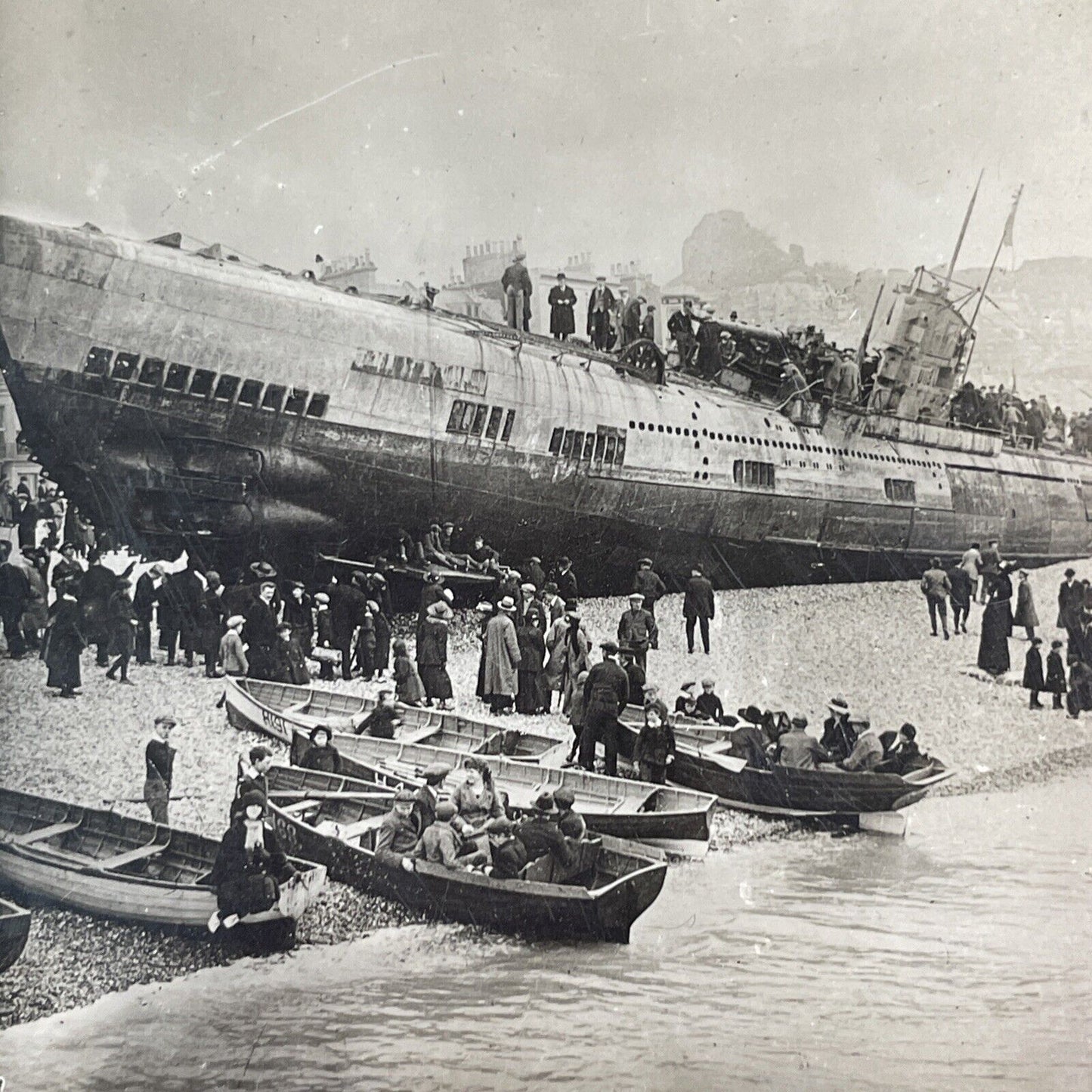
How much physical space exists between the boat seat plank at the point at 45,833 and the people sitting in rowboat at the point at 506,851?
165 cm

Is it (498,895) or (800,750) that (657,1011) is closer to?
(498,895)

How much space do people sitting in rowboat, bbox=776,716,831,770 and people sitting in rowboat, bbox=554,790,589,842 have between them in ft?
2.87

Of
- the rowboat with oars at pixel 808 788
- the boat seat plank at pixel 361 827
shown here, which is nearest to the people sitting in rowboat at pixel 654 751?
the rowboat with oars at pixel 808 788

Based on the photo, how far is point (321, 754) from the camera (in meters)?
3.70

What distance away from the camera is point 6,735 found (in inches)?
145

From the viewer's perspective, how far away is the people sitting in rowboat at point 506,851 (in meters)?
3.41

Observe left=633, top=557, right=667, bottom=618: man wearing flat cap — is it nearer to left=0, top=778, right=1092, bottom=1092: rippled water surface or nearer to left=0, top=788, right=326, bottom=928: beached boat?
left=0, top=778, right=1092, bottom=1092: rippled water surface

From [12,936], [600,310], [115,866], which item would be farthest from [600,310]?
[12,936]

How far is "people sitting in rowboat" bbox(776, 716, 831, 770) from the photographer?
3732 millimetres

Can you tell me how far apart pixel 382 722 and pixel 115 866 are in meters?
1.11

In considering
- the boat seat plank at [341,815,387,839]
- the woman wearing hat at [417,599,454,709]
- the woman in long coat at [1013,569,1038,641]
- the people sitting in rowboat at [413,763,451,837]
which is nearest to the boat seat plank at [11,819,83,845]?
the boat seat plank at [341,815,387,839]

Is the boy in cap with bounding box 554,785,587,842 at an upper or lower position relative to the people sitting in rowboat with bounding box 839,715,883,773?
lower

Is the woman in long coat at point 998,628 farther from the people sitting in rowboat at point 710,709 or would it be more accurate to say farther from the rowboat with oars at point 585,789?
the rowboat with oars at point 585,789

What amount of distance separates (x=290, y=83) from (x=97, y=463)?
1.78 m
